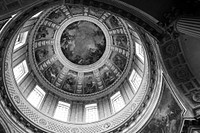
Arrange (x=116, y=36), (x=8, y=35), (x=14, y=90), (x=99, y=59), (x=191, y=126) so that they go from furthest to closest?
1. (x=99, y=59)
2. (x=116, y=36)
3. (x=14, y=90)
4. (x=8, y=35)
5. (x=191, y=126)

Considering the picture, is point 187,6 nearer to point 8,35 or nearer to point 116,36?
point 8,35

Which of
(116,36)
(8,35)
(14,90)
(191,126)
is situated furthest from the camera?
(116,36)

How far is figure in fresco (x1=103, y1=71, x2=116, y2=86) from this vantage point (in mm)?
22750

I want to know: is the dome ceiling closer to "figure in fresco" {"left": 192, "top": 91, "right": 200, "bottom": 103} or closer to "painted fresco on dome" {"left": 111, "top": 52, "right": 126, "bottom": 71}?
"painted fresco on dome" {"left": 111, "top": 52, "right": 126, "bottom": 71}

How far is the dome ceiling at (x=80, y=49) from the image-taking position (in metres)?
21.6

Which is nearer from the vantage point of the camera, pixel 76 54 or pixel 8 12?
pixel 8 12

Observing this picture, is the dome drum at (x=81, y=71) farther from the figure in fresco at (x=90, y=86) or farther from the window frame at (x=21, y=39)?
the window frame at (x=21, y=39)

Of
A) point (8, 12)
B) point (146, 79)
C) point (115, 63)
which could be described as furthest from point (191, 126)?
point (115, 63)

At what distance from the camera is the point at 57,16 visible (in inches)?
867

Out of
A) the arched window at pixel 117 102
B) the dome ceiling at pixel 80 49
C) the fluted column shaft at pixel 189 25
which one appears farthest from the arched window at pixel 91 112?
the fluted column shaft at pixel 189 25

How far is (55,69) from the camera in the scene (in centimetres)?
2341

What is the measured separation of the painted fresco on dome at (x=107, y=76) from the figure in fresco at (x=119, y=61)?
1162 mm

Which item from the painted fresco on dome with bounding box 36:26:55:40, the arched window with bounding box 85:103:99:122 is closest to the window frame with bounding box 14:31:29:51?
the painted fresco on dome with bounding box 36:26:55:40

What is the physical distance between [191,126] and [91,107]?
1168cm
